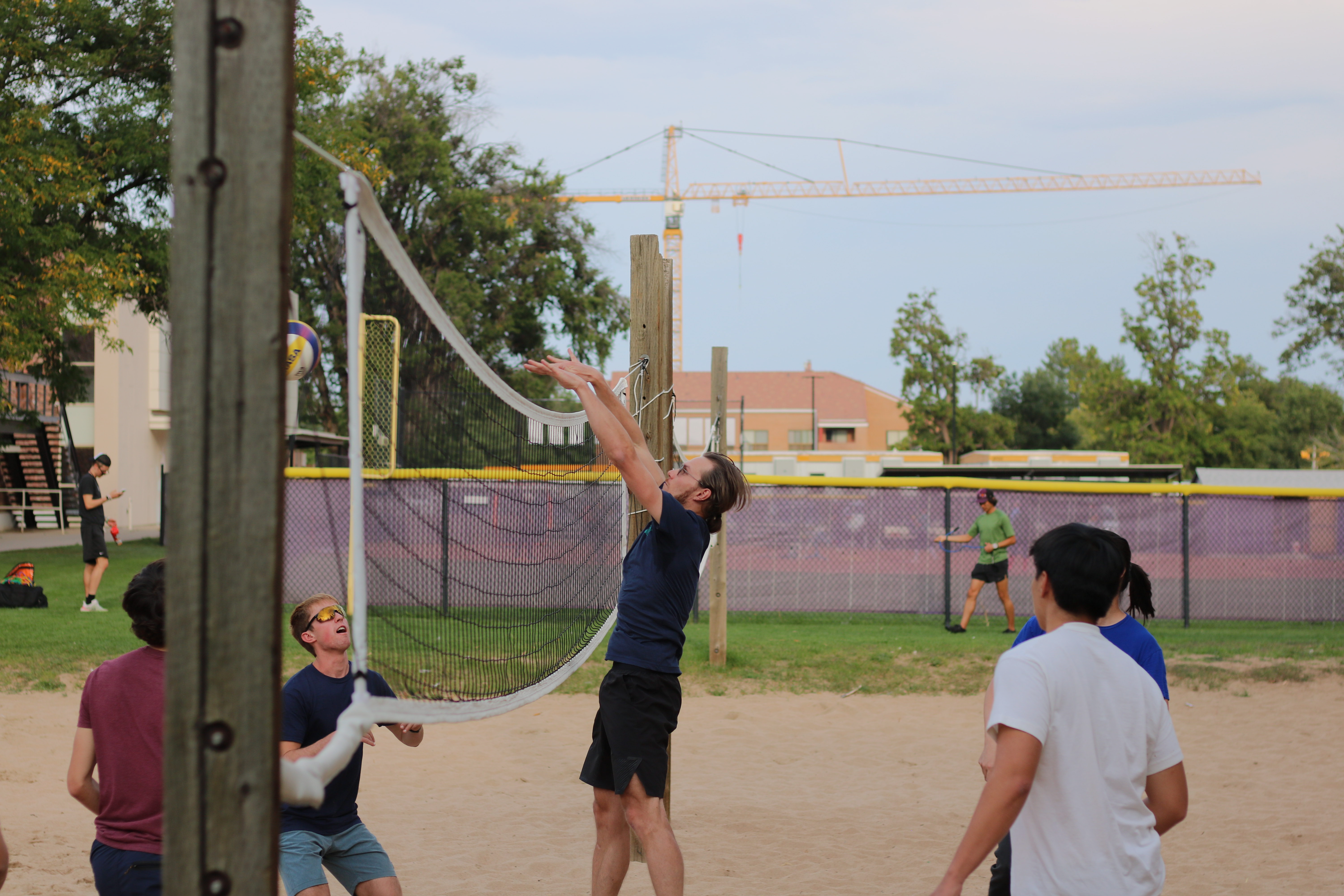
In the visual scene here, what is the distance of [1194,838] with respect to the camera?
5.62 meters

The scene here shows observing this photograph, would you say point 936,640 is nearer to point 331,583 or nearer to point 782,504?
point 782,504

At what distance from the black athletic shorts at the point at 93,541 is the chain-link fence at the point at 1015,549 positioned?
676 cm

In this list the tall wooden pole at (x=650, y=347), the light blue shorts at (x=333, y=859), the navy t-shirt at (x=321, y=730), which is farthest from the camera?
the tall wooden pole at (x=650, y=347)

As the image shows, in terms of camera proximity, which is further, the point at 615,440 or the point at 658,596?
the point at 658,596

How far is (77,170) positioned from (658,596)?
584 inches

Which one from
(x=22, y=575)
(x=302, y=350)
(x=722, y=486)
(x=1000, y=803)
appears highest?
(x=302, y=350)

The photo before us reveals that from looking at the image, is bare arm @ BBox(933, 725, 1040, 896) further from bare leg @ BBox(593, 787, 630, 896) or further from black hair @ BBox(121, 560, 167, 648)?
black hair @ BBox(121, 560, 167, 648)

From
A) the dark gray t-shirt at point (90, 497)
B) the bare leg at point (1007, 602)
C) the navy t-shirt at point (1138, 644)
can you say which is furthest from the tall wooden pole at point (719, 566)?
the dark gray t-shirt at point (90, 497)

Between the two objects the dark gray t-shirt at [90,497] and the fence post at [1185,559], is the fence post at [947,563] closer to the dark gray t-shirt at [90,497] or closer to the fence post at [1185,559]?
the fence post at [1185,559]

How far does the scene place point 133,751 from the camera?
2557 mm

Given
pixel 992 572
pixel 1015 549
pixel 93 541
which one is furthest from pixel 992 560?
pixel 93 541

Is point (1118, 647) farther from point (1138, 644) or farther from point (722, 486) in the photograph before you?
point (722, 486)

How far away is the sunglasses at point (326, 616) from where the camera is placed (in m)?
3.24

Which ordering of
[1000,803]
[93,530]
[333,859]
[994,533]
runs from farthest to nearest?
1. [994,533]
2. [93,530]
3. [333,859]
4. [1000,803]
